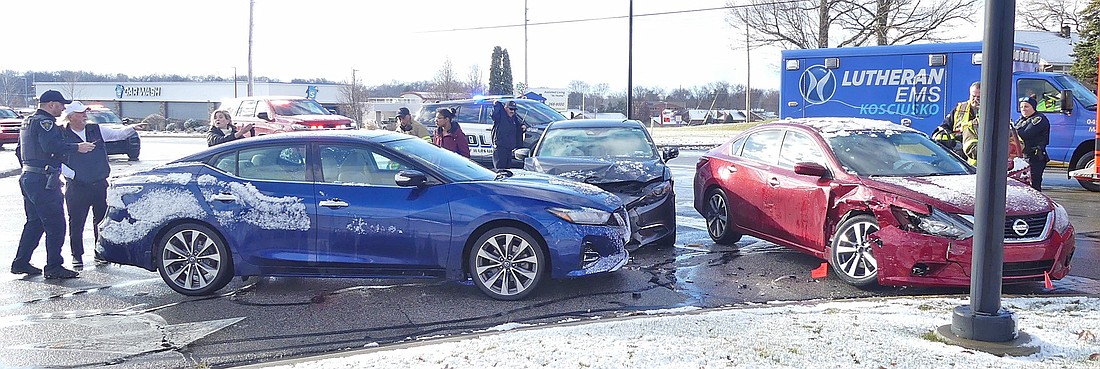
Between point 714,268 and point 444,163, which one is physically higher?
point 444,163

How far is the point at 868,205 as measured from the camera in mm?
6996

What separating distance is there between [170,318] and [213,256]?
2.50ft

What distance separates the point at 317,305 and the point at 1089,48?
130 ft

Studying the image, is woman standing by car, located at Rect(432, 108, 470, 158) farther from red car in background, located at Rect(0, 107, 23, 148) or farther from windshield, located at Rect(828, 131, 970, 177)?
red car in background, located at Rect(0, 107, 23, 148)

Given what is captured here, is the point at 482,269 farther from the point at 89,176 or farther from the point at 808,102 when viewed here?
the point at 808,102

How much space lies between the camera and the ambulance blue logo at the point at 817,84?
1612 centimetres

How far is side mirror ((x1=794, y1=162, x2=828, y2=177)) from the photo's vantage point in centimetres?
755

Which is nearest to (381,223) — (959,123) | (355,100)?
(959,123)

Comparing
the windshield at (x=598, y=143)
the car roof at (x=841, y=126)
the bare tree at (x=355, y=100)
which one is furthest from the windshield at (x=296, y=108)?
the bare tree at (x=355, y=100)

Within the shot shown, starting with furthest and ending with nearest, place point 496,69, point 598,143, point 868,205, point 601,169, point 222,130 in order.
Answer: point 496,69 → point 222,130 → point 598,143 → point 601,169 → point 868,205

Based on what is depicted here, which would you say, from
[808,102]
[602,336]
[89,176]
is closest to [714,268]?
[602,336]

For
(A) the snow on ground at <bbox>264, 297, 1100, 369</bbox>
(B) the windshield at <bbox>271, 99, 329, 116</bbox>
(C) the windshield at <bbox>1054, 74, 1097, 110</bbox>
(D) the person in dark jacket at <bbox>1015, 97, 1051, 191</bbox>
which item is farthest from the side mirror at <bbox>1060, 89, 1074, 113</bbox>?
(B) the windshield at <bbox>271, 99, 329, 116</bbox>

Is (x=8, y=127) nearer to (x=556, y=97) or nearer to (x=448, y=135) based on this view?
(x=556, y=97)

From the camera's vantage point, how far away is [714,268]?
810 cm
